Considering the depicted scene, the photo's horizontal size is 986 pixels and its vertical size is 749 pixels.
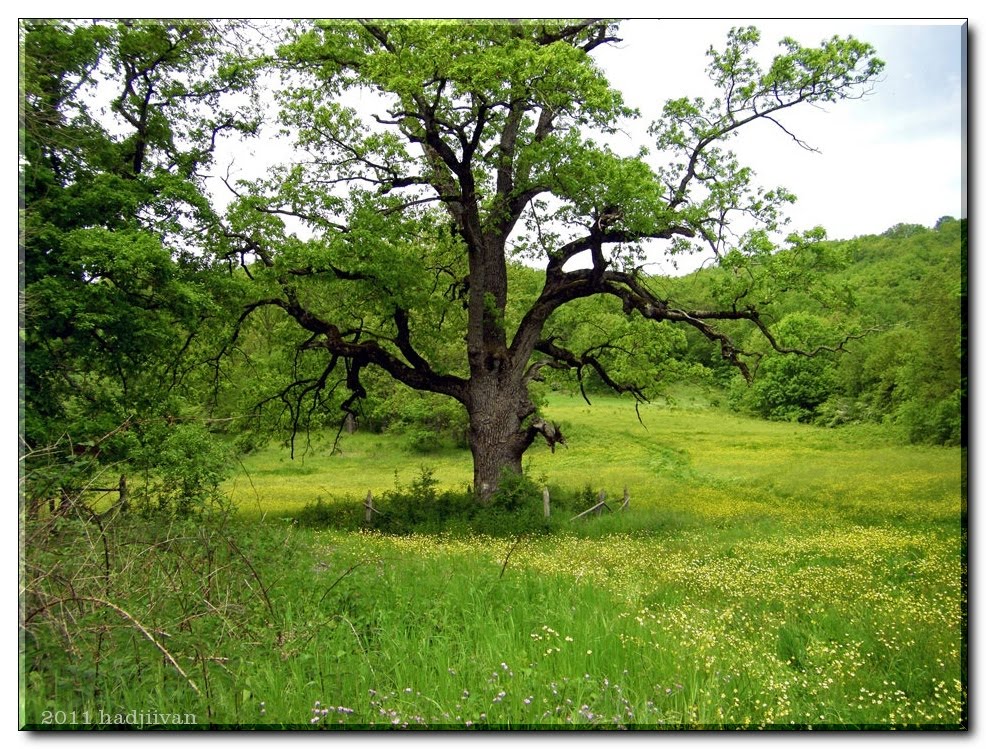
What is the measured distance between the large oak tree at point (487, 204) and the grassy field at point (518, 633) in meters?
4.48

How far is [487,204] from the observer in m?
11.0

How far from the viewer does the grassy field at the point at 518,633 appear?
3953 mm

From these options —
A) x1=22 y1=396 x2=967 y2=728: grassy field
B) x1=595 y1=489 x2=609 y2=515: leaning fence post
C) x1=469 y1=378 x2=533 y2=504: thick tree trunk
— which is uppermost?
x1=469 y1=378 x2=533 y2=504: thick tree trunk

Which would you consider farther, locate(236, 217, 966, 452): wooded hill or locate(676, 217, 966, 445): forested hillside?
locate(236, 217, 966, 452): wooded hill

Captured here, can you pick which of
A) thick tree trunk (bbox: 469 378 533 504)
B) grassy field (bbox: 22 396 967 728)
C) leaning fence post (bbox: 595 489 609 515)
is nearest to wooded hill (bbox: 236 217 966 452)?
grassy field (bbox: 22 396 967 728)

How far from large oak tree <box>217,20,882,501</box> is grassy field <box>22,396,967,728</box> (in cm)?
448

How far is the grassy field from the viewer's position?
395 cm

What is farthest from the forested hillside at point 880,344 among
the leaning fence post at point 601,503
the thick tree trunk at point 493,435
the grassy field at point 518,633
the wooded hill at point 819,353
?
the thick tree trunk at point 493,435

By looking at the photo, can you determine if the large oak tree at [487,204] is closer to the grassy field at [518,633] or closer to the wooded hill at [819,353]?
the wooded hill at [819,353]

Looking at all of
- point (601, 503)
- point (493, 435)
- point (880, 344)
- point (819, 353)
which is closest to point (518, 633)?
point (493, 435)

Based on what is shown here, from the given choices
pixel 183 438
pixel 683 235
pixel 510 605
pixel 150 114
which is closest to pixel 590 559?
pixel 510 605

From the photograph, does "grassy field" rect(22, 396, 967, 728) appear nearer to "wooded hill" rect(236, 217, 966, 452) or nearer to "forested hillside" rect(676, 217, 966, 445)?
"forested hillside" rect(676, 217, 966, 445)

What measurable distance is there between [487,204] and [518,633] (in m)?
Answer: 8.17

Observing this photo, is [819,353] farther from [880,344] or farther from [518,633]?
[518,633]
